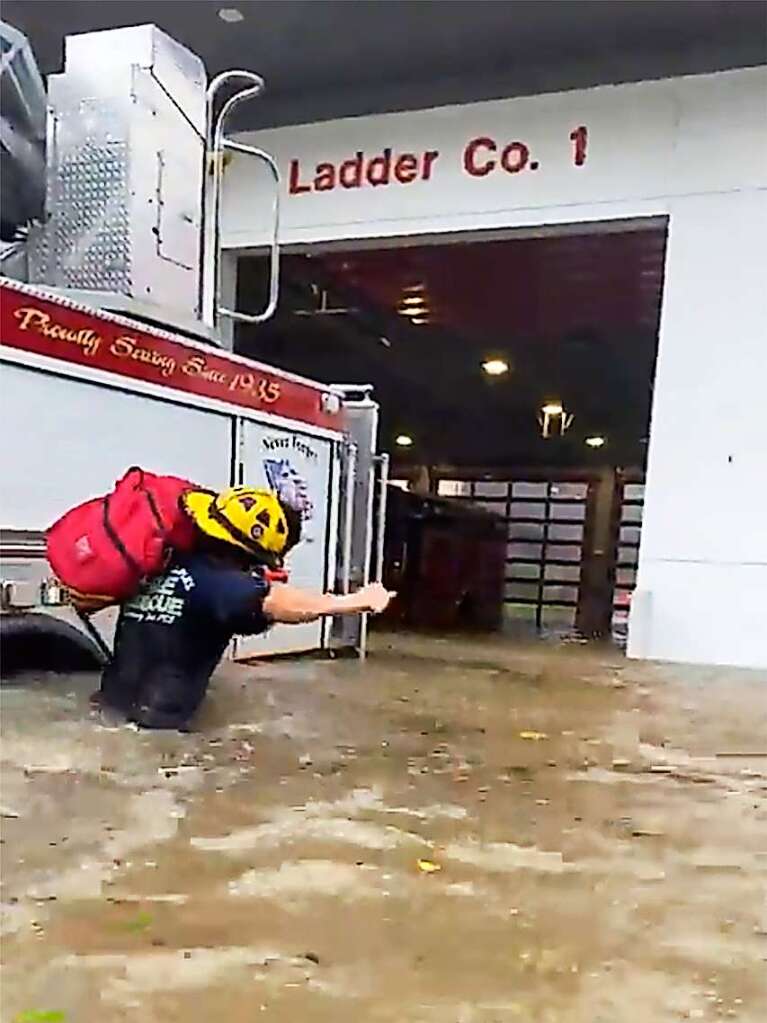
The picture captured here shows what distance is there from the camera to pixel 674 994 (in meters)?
1.46

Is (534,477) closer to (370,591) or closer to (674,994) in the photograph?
(370,591)

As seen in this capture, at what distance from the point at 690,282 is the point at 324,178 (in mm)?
2712

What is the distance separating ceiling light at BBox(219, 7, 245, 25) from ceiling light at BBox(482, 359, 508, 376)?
6.71 metres

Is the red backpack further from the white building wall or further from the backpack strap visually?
the white building wall

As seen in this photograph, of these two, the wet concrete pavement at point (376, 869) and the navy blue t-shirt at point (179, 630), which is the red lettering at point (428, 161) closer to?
the wet concrete pavement at point (376, 869)

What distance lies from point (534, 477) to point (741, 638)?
11.7 metres

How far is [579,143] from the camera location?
709cm

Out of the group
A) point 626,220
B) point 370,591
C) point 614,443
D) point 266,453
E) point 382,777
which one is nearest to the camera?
point 382,777

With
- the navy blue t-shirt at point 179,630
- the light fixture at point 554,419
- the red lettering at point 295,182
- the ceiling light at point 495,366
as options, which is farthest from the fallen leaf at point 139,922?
the light fixture at point 554,419

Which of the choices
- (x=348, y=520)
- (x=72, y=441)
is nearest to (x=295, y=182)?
(x=348, y=520)

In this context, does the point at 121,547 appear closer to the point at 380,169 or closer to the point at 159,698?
the point at 159,698

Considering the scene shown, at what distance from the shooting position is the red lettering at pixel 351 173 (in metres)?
7.70

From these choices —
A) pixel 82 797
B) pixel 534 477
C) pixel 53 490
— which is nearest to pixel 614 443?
pixel 534 477

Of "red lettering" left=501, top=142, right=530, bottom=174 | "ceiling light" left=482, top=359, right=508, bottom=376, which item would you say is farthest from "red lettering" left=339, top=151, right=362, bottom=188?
"ceiling light" left=482, top=359, right=508, bottom=376
